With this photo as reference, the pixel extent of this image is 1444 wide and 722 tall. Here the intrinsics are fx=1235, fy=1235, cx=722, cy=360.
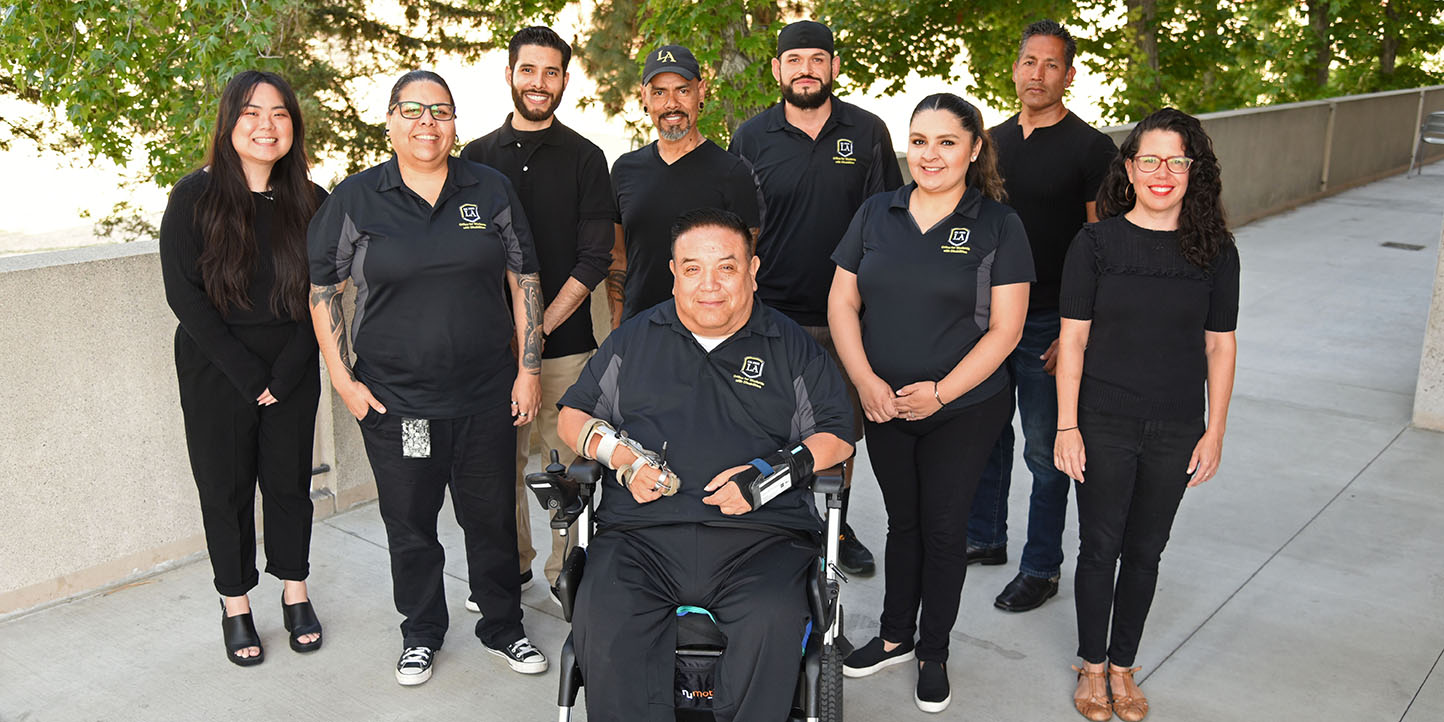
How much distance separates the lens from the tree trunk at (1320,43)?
1672 centimetres

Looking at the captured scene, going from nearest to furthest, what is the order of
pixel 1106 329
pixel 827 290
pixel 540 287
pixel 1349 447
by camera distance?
pixel 1106 329
pixel 540 287
pixel 827 290
pixel 1349 447

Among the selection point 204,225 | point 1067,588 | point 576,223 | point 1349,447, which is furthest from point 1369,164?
point 204,225

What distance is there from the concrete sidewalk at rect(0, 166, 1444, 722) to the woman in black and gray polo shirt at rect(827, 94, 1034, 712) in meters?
0.41

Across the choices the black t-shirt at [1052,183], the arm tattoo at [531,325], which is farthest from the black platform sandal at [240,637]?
the black t-shirt at [1052,183]

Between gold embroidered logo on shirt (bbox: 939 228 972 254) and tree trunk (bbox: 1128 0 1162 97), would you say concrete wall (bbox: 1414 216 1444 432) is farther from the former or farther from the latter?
tree trunk (bbox: 1128 0 1162 97)

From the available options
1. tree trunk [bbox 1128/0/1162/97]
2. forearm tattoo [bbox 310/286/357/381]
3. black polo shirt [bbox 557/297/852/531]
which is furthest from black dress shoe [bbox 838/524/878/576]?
tree trunk [bbox 1128/0/1162/97]

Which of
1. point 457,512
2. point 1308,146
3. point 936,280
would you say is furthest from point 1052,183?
point 1308,146

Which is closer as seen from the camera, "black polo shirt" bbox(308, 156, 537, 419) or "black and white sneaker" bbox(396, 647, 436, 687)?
"black polo shirt" bbox(308, 156, 537, 419)

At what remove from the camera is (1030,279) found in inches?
124

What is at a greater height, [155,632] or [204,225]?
[204,225]

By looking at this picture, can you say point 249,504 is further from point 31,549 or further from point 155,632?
point 31,549

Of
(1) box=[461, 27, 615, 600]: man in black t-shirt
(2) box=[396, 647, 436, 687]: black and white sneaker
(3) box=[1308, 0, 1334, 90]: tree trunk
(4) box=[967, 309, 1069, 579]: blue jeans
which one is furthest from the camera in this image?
(3) box=[1308, 0, 1334, 90]: tree trunk

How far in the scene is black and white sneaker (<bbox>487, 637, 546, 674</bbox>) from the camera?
3.47 metres

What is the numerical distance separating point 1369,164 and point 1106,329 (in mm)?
13514
